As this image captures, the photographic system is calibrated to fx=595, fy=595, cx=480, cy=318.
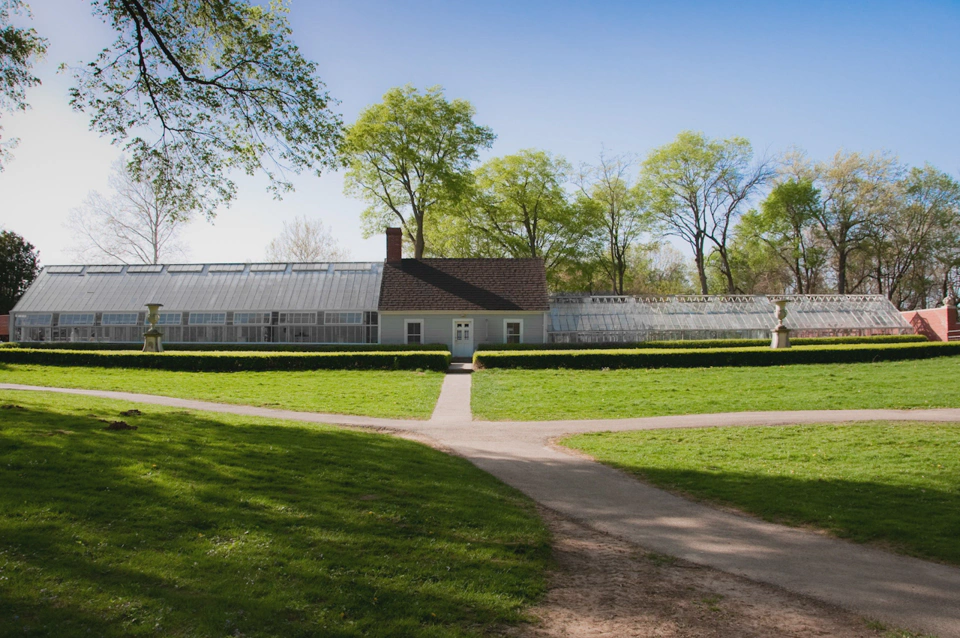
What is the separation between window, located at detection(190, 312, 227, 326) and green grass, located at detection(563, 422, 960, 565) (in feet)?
87.4

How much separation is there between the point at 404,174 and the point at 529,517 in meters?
38.1

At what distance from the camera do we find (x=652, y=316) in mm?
33750

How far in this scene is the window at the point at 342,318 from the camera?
3222 cm

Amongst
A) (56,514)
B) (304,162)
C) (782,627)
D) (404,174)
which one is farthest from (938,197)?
(56,514)

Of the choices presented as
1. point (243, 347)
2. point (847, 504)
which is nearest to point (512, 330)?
point (243, 347)

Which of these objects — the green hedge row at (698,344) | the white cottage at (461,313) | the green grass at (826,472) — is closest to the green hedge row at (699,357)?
the green hedge row at (698,344)

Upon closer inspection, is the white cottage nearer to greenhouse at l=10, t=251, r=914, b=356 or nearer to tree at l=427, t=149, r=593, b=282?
greenhouse at l=10, t=251, r=914, b=356

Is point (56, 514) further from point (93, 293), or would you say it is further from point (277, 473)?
point (93, 293)

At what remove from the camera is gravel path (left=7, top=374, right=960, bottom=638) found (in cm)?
487

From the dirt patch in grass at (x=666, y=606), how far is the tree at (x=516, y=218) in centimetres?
4060

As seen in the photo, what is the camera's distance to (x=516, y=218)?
46750mm

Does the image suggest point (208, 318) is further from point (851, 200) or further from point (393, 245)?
point (851, 200)

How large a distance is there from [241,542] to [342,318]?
2809 cm

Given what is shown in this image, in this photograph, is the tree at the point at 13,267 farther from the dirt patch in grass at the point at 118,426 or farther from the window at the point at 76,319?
the dirt patch in grass at the point at 118,426
